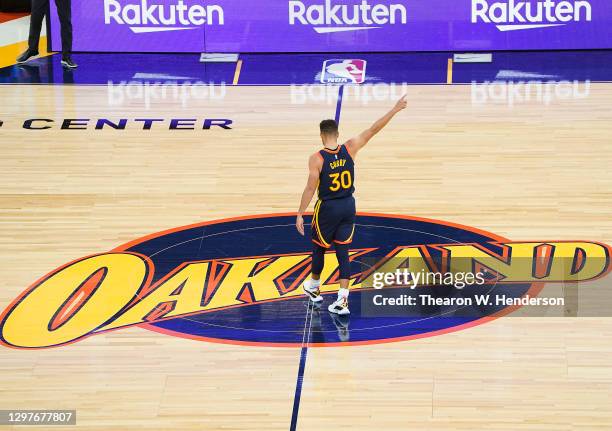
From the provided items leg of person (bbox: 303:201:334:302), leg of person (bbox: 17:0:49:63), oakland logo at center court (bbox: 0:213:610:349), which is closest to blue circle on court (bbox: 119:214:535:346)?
oakland logo at center court (bbox: 0:213:610:349)

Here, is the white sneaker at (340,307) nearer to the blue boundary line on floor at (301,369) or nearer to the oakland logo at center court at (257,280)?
the oakland logo at center court at (257,280)

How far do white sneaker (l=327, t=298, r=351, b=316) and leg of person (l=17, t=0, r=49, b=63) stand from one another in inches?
378

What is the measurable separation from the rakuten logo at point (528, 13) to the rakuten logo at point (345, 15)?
1.17 m

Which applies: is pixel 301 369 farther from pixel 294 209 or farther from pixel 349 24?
pixel 349 24

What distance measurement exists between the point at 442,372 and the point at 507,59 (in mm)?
9534

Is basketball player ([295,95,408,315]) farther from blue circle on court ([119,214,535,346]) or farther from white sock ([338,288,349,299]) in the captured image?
blue circle on court ([119,214,535,346])

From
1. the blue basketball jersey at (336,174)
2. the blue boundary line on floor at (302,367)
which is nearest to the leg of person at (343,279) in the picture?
the blue boundary line on floor at (302,367)

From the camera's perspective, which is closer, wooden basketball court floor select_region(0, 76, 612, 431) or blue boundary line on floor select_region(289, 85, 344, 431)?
blue boundary line on floor select_region(289, 85, 344, 431)

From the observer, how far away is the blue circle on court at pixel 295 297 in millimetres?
9805

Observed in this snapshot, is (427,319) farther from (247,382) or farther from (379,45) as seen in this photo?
(379,45)

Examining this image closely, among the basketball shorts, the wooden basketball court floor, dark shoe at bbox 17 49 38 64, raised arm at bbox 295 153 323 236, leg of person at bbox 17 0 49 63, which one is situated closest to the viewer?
the wooden basketball court floor

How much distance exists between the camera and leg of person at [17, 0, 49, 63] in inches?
709

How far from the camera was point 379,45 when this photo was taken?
18.1 meters

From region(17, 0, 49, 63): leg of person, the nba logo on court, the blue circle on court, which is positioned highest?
region(17, 0, 49, 63): leg of person
